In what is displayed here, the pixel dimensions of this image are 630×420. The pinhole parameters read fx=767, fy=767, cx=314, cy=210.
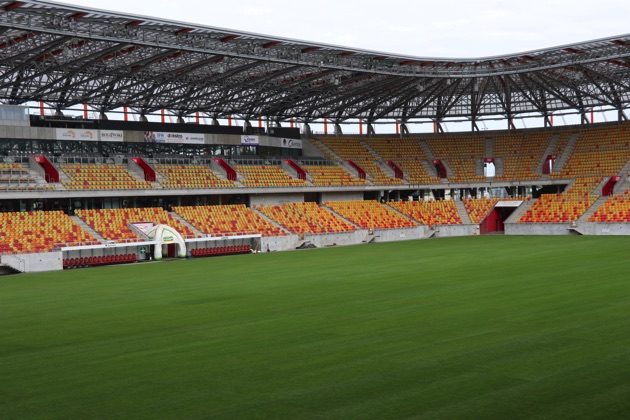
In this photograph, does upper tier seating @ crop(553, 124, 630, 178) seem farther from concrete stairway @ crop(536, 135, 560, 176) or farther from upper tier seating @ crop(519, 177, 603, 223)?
concrete stairway @ crop(536, 135, 560, 176)

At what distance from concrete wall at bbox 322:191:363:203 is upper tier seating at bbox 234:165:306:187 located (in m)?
3.23

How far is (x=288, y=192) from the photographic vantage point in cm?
6372

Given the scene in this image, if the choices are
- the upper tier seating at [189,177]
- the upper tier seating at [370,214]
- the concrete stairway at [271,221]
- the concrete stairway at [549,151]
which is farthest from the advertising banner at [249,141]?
the concrete stairway at [549,151]

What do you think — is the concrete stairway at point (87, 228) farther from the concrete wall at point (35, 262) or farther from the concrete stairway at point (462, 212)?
the concrete stairway at point (462, 212)

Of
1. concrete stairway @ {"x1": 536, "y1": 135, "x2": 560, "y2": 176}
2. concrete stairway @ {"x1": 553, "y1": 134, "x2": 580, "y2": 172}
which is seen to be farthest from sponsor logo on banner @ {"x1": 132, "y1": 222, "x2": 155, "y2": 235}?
concrete stairway @ {"x1": 553, "y1": 134, "x2": 580, "y2": 172}

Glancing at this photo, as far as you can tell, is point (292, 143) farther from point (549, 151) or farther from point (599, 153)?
point (599, 153)

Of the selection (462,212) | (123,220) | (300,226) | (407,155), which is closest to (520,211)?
(462,212)

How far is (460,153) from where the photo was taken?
251 ft

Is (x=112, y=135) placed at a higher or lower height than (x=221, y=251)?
higher

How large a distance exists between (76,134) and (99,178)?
486 cm

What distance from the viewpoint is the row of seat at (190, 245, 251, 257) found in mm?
49125

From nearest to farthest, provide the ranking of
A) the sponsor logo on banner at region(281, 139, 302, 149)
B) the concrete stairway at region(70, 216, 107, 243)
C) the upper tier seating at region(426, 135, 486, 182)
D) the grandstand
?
the concrete stairway at region(70, 216, 107, 243)
the grandstand
the sponsor logo on banner at region(281, 139, 302, 149)
the upper tier seating at region(426, 135, 486, 182)

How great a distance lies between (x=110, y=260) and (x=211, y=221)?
1060 cm

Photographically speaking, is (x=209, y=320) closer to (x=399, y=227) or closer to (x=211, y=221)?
(x=211, y=221)
